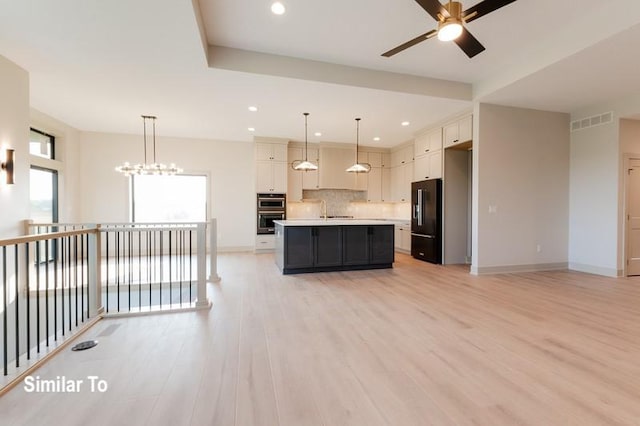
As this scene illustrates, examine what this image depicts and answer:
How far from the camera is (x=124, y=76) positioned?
3.88 meters

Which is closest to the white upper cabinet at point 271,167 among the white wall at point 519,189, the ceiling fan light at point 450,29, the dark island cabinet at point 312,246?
the dark island cabinet at point 312,246

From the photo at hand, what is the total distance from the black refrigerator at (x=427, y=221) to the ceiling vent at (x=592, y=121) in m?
2.60

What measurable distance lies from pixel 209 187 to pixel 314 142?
3.14 m

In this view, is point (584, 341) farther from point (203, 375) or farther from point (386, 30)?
point (386, 30)

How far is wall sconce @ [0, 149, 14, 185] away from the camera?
3447mm

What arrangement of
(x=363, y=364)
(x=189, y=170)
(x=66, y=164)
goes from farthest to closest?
(x=189, y=170), (x=66, y=164), (x=363, y=364)

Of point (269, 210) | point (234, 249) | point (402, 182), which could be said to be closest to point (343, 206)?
point (402, 182)

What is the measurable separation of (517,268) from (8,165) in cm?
798

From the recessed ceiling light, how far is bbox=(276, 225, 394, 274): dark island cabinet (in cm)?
306

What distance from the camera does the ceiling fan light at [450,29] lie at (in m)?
2.32

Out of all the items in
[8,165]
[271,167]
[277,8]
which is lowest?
[8,165]

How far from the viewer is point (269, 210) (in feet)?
23.9

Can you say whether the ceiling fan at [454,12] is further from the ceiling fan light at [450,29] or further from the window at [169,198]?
the window at [169,198]

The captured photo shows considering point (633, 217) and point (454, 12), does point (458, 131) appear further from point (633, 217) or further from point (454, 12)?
point (454, 12)
